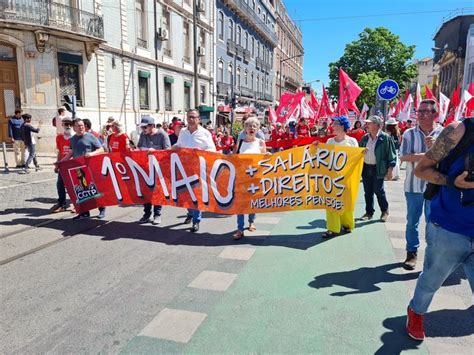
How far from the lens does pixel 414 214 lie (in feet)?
14.7

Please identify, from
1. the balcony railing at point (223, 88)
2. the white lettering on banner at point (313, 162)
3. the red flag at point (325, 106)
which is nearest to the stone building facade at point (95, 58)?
the balcony railing at point (223, 88)

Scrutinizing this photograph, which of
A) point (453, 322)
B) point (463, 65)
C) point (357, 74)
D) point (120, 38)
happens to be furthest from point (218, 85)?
point (453, 322)

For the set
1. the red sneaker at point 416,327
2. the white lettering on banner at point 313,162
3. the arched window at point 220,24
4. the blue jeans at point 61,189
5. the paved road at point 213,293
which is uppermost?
the arched window at point 220,24

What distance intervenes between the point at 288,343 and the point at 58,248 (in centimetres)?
378

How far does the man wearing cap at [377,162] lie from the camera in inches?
255

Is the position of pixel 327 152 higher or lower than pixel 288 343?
higher

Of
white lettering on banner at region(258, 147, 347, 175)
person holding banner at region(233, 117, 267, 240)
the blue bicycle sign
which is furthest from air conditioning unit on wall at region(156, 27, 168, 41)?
white lettering on banner at region(258, 147, 347, 175)

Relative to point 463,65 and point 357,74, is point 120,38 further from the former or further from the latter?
point 463,65

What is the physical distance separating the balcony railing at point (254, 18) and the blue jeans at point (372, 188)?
116 feet

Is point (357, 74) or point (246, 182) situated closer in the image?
point (246, 182)

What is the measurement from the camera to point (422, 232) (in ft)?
20.1

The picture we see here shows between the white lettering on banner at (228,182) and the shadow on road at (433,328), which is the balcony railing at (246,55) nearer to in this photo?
the white lettering on banner at (228,182)

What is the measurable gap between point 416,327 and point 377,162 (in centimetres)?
392

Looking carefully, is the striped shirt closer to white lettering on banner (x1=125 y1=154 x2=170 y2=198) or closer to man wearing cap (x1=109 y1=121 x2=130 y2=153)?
white lettering on banner (x1=125 y1=154 x2=170 y2=198)
